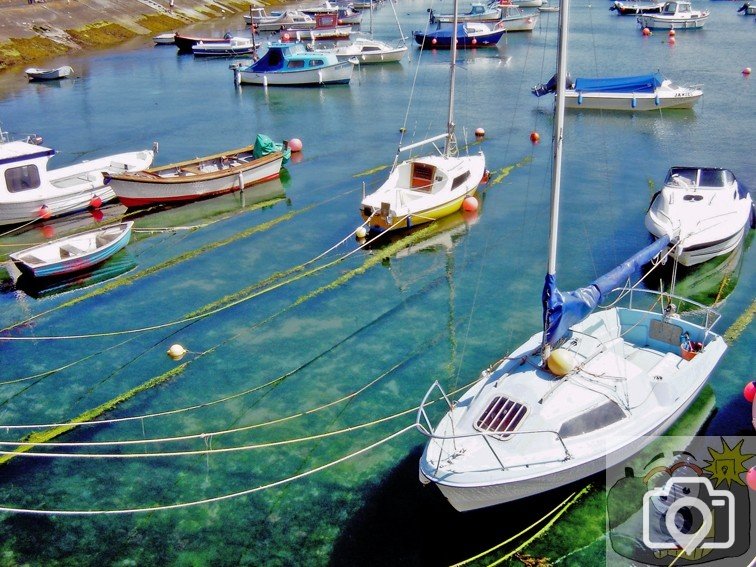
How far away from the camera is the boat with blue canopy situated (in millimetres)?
44531

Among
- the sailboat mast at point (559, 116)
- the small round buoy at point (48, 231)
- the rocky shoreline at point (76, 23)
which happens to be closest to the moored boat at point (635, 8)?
the rocky shoreline at point (76, 23)

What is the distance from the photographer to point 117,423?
56.9 feet

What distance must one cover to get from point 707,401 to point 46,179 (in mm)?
26590

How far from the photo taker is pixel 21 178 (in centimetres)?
2908

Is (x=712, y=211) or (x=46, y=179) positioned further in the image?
(x=46, y=179)

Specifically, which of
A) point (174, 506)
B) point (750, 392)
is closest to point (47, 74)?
point (174, 506)

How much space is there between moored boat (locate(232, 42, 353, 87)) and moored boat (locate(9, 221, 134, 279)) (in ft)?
108

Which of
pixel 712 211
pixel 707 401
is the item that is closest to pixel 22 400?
pixel 707 401

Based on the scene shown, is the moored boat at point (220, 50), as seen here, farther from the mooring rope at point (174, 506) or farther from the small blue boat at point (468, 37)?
the mooring rope at point (174, 506)

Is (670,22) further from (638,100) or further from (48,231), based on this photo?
(48,231)

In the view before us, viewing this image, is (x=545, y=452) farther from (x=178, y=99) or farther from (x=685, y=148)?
(x=178, y=99)

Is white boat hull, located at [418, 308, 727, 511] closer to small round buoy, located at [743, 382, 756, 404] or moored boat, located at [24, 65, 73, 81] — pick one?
small round buoy, located at [743, 382, 756, 404]

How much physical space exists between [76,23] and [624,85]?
6239 cm

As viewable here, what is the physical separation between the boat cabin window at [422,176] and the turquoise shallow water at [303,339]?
68.7 inches
